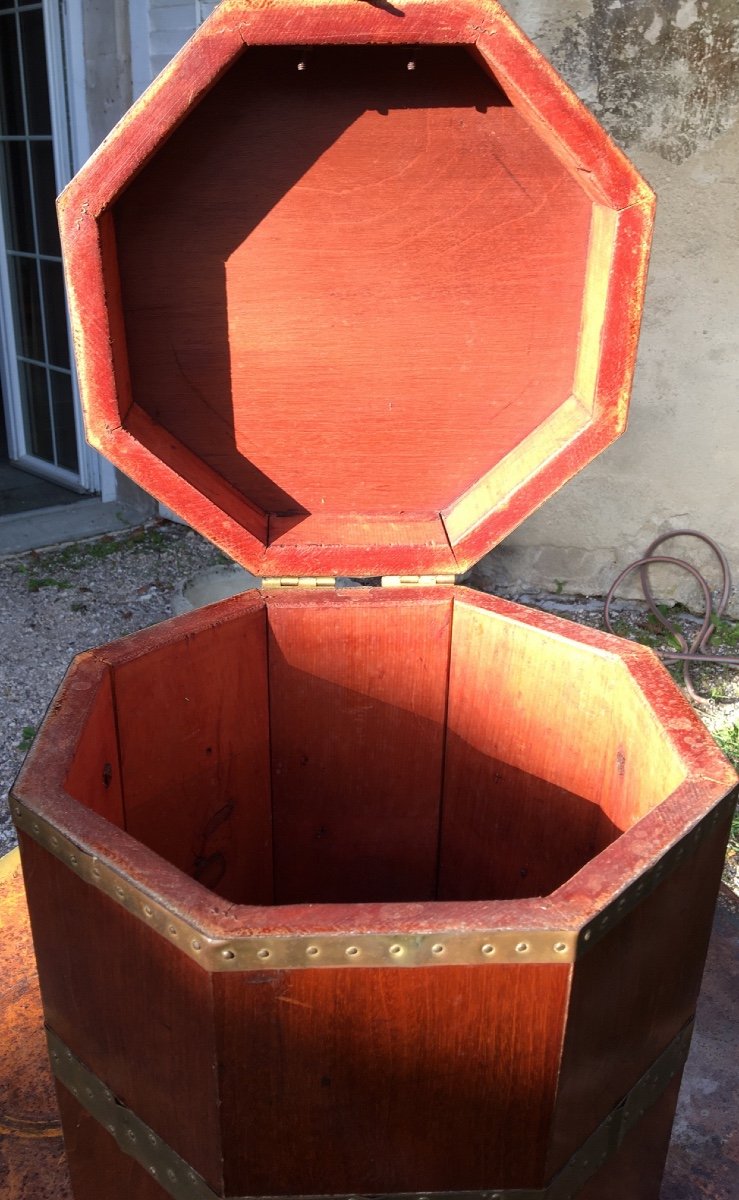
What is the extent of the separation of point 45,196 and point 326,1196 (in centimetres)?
531

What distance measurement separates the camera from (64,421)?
18.5 feet

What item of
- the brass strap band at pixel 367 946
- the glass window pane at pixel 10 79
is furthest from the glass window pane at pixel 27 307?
the brass strap band at pixel 367 946

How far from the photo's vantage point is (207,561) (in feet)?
15.6

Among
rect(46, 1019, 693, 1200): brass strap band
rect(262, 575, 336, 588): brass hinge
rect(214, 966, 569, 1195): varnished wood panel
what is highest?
rect(262, 575, 336, 588): brass hinge

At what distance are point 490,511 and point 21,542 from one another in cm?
384

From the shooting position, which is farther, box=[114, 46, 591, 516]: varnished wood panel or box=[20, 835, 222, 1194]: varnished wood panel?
box=[114, 46, 591, 516]: varnished wood panel

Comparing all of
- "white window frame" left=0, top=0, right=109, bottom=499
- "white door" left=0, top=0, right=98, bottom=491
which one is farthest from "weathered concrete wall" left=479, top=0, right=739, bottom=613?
"white door" left=0, top=0, right=98, bottom=491

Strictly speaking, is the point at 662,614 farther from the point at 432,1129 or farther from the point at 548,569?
the point at 432,1129

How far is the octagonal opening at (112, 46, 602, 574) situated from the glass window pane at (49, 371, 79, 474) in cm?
427

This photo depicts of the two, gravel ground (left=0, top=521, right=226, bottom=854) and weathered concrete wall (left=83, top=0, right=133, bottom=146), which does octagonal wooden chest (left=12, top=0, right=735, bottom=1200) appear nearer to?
gravel ground (left=0, top=521, right=226, bottom=854)

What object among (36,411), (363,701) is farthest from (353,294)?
(36,411)

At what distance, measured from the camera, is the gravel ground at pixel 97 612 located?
11.5ft

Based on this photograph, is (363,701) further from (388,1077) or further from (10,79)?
(10,79)

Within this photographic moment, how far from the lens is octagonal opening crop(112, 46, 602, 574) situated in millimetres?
1365
